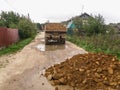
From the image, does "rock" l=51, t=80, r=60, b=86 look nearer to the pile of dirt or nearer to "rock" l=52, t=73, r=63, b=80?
the pile of dirt

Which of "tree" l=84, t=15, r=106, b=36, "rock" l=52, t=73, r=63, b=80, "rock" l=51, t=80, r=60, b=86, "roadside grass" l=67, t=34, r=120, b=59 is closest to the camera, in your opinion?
"rock" l=51, t=80, r=60, b=86

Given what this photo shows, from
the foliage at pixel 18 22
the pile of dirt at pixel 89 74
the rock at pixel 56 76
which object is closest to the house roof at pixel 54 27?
the foliage at pixel 18 22

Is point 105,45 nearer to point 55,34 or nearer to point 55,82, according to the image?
point 55,34

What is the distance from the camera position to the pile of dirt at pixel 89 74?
8727 millimetres

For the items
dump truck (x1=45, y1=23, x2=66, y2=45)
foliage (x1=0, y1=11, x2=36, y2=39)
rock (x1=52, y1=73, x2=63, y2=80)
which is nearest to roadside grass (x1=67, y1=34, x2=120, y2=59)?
dump truck (x1=45, y1=23, x2=66, y2=45)

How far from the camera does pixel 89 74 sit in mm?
9484

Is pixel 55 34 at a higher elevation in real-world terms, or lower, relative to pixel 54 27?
lower

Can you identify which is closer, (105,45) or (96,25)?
(105,45)

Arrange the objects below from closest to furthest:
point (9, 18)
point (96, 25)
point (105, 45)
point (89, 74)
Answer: point (89, 74) → point (105, 45) → point (96, 25) → point (9, 18)

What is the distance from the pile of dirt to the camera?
28.6ft

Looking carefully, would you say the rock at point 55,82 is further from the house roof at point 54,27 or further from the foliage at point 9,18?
the foliage at point 9,18

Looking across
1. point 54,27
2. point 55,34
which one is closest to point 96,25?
point 54,27

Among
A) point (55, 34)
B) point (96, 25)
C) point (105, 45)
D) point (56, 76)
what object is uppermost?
point (96, 25)

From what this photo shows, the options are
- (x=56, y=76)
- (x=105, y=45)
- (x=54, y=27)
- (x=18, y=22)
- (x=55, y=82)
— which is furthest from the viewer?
(x=18, y=22)
